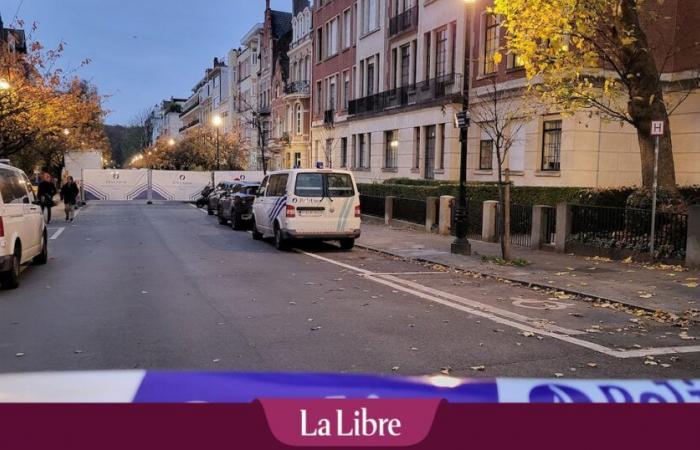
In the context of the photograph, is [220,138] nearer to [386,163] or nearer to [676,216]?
[386,163]

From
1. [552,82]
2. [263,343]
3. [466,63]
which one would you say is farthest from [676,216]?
[263,343]

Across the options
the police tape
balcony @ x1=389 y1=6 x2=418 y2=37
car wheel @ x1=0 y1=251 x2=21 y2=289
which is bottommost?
car wheel @ x1=0 y1=251 x2=21 y2=289

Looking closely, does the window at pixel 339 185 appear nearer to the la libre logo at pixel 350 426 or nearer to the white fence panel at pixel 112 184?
the la libre logo at pixel 350 426

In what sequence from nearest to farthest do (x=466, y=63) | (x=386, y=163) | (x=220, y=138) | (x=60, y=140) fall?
(x=466, y=63), (x=386, y=163), (x=60, y=140), (x=220, y=138)

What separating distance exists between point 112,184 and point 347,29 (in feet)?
60.4

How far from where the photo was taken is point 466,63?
15.2 metres

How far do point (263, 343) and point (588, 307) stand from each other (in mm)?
4949

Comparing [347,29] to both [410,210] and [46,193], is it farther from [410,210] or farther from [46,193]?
[46,193]

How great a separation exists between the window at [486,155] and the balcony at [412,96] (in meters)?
2.09

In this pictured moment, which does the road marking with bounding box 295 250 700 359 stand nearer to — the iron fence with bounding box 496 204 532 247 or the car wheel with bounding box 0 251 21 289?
the iron fence with bounding box 496 204 532 247

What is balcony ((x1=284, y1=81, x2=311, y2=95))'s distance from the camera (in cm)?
5012

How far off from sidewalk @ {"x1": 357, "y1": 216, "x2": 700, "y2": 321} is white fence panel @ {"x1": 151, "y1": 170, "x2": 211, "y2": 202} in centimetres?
2949

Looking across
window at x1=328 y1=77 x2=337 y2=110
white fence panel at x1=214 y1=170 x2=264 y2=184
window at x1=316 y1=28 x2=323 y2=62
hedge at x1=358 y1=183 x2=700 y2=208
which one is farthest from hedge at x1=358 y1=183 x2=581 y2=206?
window at x1=316 y1=28 x2=323 y2=62

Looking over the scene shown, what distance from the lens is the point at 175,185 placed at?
4472 centimetres
